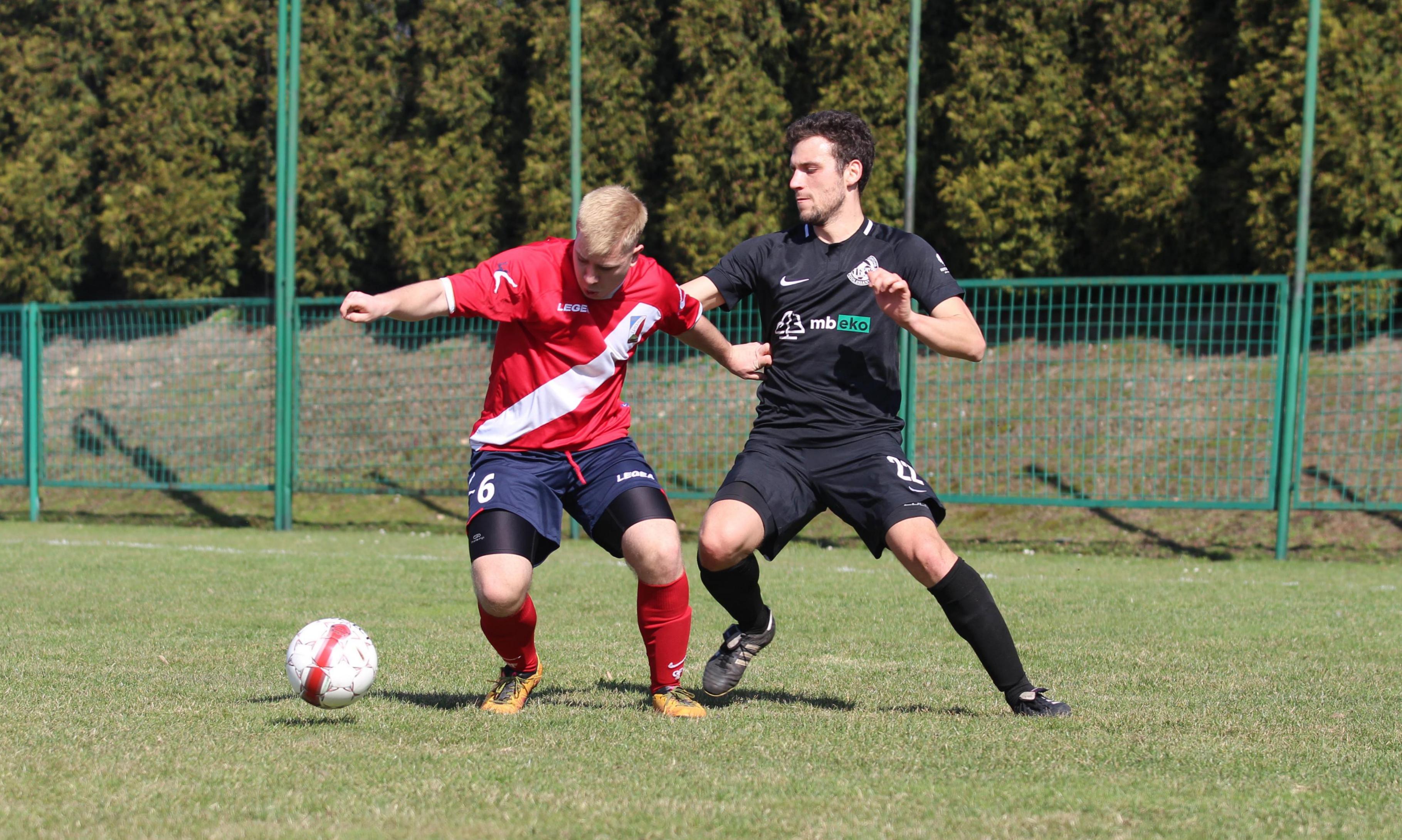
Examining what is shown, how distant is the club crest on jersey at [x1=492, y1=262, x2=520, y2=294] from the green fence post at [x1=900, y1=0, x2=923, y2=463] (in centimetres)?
684

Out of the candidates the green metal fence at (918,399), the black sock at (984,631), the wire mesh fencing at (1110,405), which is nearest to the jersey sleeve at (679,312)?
the black sock at (984,631)

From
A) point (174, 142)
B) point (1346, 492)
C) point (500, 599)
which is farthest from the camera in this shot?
point (174, 142)

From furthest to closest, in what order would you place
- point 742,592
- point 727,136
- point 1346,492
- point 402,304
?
1. point 727,136
2. point 1346,492
3. point 742,592
4. point 402,304

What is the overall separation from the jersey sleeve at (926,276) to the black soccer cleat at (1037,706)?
135 cm

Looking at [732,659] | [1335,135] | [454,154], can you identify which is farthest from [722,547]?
[454,154]

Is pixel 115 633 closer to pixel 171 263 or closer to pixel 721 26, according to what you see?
pixel 721 26

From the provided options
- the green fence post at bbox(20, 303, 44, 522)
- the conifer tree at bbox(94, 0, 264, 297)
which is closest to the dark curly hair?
the green fence post at bbox(20, 303, 44, 522)

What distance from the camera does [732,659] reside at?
16.0 ft

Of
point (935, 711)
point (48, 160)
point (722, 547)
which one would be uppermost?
point (48, 160)

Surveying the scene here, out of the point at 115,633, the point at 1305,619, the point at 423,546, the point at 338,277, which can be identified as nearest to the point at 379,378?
the point at 423,546

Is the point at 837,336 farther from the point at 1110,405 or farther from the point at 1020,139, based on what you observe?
the point at 1020,139

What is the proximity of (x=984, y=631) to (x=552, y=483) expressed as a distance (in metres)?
1.53

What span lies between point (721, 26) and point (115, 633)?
10372 millimetres

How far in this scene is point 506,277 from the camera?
183 inches
